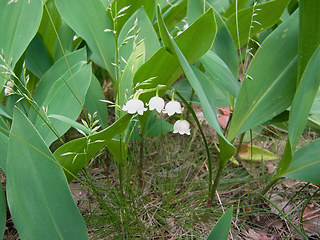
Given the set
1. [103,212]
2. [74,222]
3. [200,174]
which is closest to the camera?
[74,222]

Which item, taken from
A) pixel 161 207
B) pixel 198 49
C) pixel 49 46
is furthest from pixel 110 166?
pixel 198 49

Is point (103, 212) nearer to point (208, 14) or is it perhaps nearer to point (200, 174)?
point (200, 174)

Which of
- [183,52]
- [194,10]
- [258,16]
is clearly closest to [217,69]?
[183,52]

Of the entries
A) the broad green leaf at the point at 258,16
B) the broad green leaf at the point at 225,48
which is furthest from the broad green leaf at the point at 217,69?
the broad green leaf at the point at 258,16

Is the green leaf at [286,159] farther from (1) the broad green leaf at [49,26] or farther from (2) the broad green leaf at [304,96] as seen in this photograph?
(1) the broad green leaf at [49,26]

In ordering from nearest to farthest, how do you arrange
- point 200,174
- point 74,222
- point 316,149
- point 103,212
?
1. point 74,222
2. point 316,149
3. point 103,212
4. point 200,174

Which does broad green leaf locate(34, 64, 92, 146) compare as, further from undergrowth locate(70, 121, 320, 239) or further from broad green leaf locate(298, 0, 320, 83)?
broad green leaf locate(298, 0, 320, 83)
